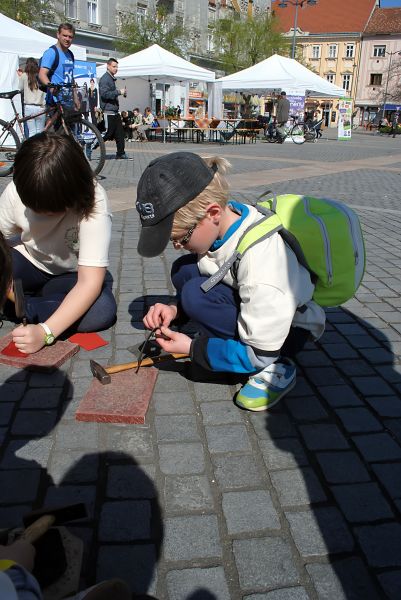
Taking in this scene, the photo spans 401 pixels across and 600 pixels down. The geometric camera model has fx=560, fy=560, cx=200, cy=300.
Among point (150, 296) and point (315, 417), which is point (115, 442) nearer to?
point (315, 417)

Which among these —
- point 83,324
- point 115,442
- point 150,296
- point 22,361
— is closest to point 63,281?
point 83,324

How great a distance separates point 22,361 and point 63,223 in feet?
2.42

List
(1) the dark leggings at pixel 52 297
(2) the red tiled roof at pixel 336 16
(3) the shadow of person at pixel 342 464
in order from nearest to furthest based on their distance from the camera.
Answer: (3) the shadow of person at pixel 342 464 → (1) the dark leggings at pixel 52 297 → (2) the red tiled roof at pixel 336 16

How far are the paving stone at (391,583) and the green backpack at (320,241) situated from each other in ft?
3.77

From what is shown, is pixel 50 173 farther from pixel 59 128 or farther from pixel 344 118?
pixel 344 118

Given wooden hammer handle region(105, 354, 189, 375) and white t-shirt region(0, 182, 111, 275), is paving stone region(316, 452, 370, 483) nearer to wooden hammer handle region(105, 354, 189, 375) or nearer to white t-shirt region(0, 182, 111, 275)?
wooden hammer handle region(105, 354, 189, 375)

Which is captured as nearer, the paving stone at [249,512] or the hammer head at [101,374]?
the paving stone at [249,512]

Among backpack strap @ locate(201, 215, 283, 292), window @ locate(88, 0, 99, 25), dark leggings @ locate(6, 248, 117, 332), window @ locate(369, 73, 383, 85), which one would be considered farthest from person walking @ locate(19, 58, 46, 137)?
window @ locate(369, 73, 383, 85)

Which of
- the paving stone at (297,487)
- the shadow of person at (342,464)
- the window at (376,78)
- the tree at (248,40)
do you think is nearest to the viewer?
the shadow of person at (342,464)

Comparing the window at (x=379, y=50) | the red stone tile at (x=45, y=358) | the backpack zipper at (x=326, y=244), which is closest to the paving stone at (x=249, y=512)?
the backpack zipper at (x=326, y=244)

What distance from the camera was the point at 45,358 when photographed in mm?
2750

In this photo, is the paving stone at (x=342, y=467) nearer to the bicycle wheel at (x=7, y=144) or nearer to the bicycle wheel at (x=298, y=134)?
the bicycle wheel at (x=7, y=144)

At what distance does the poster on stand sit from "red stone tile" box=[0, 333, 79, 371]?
2704 centimetres

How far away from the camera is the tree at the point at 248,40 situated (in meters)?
40.3
